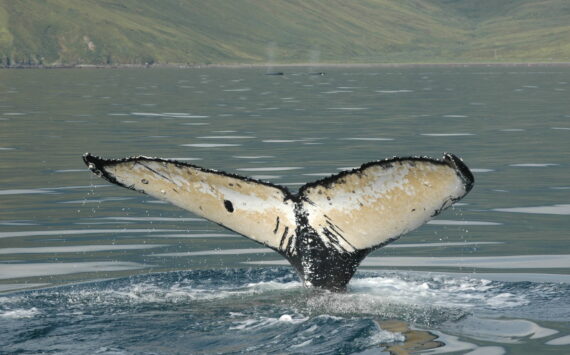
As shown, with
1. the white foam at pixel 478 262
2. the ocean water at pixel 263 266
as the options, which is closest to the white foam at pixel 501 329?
the ocean water at pixel 263 266

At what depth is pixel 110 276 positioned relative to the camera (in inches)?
500

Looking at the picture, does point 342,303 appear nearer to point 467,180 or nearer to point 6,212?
point 467,180

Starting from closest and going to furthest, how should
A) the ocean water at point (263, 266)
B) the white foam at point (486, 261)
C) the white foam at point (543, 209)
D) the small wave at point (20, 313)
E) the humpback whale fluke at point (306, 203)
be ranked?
1. the humpback whale fluke at point (306, 203)
2. the ocean water at point (263, 266)
3. the small wave at point (20, 313)
4. the white foam at point (486, 261)
5. the white foam at point (543, 209)

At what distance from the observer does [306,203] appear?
8336 mm

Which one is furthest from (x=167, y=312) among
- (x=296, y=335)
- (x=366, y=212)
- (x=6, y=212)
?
(x=6, y=212)

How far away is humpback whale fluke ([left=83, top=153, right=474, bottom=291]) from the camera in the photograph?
25.5 ft

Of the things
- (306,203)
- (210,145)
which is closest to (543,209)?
(306,203)

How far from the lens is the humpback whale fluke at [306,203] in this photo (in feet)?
25.5

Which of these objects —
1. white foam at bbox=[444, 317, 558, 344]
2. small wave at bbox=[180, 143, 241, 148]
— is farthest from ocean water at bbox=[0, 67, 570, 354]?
small wave at bbox=[180, 143, 241, 148]

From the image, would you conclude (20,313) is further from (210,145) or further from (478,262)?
(210,145)

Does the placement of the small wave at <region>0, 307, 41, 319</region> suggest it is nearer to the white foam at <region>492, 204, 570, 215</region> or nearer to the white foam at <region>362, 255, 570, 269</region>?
the white foam at <region>362, 255, 570, 269</region>

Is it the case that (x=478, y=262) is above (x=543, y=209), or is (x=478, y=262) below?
below

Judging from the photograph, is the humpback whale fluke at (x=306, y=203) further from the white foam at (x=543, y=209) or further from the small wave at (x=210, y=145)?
the small wave at (x=210, y=145)

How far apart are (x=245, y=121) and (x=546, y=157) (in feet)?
58.2
